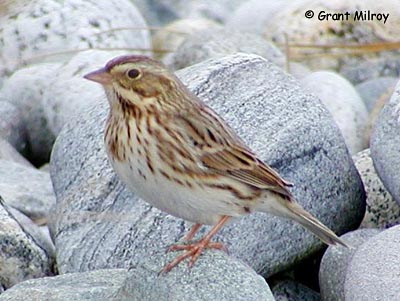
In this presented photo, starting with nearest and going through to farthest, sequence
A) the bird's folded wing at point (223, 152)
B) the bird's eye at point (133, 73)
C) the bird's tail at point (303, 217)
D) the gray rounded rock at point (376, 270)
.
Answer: the bird's eye at point (133, 73)
the bird's folded wing at point (223, 152)
the gray rounded rock at point (376, 270)
the bird's tail at point (303, 217)

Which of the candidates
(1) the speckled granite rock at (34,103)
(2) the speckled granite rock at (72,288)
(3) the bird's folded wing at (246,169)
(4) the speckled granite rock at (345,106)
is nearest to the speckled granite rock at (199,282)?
(2) the speckled granite rock at (72,288)

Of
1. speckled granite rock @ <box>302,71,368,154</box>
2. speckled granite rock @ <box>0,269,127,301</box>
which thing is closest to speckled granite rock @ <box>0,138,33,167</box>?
speckled granite rock @ <box>302,71,368,154</box>

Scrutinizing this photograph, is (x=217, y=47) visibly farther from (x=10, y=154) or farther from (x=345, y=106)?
(x=10, y=154)

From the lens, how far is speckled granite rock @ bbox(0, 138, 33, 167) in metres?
8.01

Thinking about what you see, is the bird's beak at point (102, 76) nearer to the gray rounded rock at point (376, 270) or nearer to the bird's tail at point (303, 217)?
the bird's tail at point (303, 217)

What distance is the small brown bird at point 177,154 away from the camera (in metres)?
5.13

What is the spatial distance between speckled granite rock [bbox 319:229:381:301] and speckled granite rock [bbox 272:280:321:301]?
17 centimetres

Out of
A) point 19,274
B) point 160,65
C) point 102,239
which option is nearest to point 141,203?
point 102,239

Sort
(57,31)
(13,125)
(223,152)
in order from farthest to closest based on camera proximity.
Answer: (57,31) < (13,125) < (223,152)

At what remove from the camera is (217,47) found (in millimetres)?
8938

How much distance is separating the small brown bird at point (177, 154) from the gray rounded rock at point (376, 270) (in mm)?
446

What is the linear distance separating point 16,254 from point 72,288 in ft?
3.15

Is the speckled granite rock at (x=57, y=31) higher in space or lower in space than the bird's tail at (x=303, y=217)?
lower

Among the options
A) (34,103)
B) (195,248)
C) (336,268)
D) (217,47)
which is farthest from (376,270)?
(217,47)
